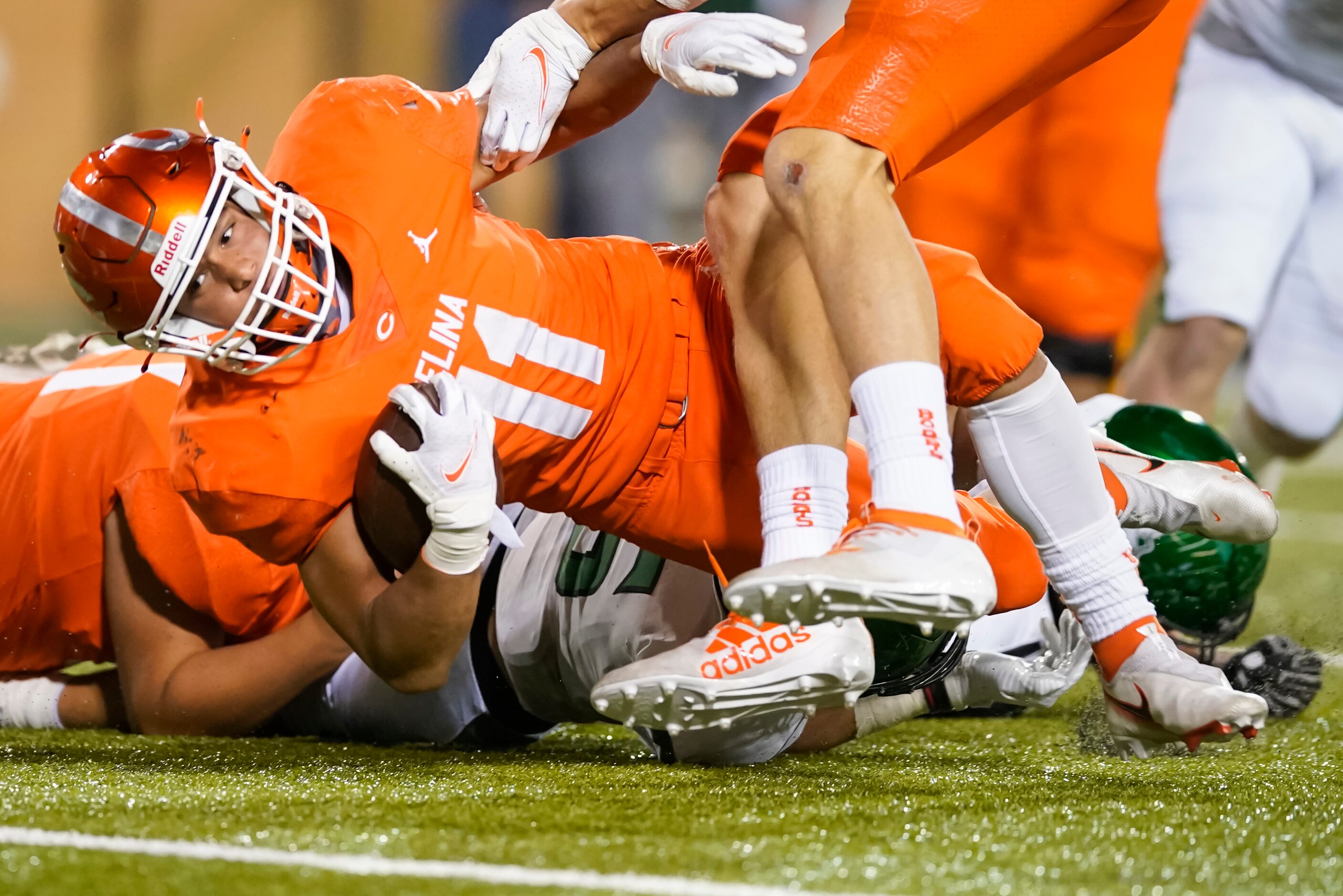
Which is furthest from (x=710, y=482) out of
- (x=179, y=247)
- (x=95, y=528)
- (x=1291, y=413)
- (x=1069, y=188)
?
(x=1069, y=188)

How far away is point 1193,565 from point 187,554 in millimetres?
1567

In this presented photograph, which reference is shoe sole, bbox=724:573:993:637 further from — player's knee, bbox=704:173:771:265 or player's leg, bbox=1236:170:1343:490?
player's leg, bbox=1236:170:1343:490

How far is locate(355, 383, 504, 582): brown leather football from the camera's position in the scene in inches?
66.3

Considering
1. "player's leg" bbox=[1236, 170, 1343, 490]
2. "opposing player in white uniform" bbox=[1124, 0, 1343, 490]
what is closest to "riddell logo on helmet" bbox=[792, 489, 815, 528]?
"opposing player in white uniform" bbox=[1124, 0, 1343, 490]

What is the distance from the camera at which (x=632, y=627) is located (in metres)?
2.08

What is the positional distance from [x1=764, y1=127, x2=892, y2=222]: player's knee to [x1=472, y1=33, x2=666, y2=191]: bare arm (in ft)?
1.59

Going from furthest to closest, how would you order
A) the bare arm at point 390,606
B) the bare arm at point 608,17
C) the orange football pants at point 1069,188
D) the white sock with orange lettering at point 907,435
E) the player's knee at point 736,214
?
the orange football pants at point 1069,188 < the bare arm at point 608,17 < the player's knee at point 736,214 < the bare arm at point 390,606 < the white sock with orange lettering at point 907,435

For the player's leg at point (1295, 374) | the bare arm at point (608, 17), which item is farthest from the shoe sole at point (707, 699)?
the player's leg at point (1295, 374)

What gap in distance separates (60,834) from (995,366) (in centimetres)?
117

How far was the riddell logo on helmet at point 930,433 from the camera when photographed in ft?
4.95

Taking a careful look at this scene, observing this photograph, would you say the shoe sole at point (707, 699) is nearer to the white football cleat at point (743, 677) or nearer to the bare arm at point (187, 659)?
the white football cleat at point (743, 677)

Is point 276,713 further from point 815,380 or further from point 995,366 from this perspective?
point 995,366

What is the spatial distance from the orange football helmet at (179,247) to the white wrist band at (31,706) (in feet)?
2.88

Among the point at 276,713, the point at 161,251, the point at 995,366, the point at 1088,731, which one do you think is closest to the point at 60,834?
the point at 161,251
